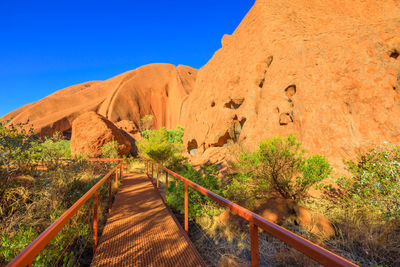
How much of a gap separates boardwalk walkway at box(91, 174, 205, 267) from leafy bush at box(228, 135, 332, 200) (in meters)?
2.07

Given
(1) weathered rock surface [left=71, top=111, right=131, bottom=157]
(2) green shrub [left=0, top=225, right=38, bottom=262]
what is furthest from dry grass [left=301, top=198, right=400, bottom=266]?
(1) weathered rock surface [left=71, top=111, right=131, bottom=157]

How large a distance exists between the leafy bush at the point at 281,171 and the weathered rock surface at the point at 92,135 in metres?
13.1

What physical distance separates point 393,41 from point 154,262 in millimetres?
10616

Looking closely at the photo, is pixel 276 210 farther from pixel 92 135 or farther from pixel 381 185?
pixel 92 135

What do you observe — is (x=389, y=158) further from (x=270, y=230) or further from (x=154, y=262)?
(x=154, y=262)

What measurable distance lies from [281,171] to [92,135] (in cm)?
1442

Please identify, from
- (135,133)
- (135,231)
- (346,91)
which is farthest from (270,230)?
(135,133)

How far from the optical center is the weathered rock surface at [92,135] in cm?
1434

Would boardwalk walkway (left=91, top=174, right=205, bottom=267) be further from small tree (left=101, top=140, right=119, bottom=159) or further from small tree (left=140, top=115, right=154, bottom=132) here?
small tree (left=140, top=115, right=154, bottom=132)

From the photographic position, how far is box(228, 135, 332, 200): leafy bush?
4.56m

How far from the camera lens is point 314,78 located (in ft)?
27.2

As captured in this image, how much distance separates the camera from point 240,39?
51.9 ft

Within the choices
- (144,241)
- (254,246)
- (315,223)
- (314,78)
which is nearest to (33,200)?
(144,241)

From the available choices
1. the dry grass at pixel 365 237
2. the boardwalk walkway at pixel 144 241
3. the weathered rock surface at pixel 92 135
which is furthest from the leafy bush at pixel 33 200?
the weathered rock surface at pixel 92 135
